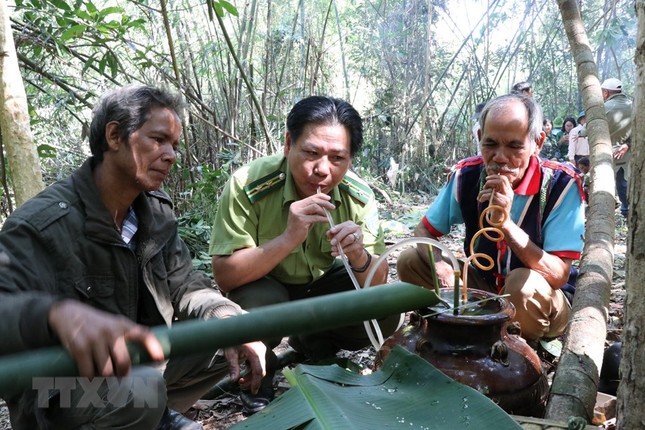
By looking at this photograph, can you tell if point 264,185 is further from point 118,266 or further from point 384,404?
point 384,404

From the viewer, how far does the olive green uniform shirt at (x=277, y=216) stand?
254 centimetres

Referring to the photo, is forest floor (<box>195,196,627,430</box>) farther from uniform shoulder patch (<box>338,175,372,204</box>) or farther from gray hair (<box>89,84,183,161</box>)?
gray hair (<box>89,84,183,161</box>)

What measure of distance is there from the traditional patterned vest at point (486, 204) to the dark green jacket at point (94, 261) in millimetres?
1305

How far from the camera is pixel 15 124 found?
2453mm

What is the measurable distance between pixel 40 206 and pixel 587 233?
7.10 feet

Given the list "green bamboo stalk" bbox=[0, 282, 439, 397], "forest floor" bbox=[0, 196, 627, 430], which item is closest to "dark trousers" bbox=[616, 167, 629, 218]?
"forest floor" bbox=[0, 196, 627, 430]

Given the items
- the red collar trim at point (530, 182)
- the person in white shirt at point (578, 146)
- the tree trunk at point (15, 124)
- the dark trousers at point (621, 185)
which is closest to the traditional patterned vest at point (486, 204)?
the red collar trim at point (530, 182)

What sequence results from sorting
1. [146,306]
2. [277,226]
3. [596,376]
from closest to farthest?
[596,376]
[146,306]
[277,226]

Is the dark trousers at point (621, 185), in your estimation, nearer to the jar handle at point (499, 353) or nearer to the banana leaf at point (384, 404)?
the jar handle at point (499, 353)

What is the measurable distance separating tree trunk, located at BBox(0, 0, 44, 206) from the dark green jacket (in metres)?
0.69

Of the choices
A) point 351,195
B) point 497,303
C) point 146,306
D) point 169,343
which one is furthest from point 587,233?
point 169,343

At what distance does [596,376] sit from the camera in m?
1.71

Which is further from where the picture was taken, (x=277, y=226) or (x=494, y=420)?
(x=277, y=226)

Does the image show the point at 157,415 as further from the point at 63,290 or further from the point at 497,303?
the point at 497,303
